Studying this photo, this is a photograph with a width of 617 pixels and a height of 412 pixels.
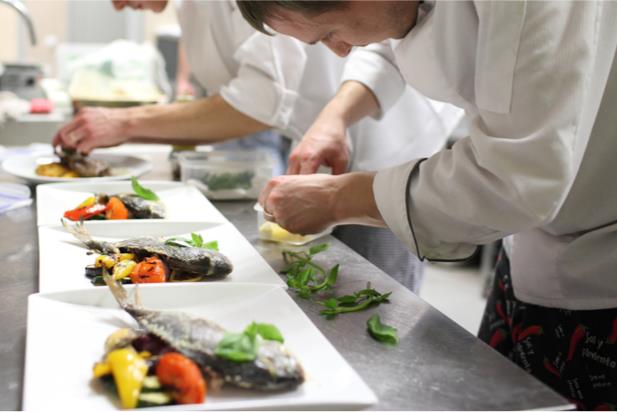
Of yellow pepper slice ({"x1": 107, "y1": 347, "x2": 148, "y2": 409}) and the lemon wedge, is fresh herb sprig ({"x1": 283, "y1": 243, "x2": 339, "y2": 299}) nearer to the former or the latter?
the lemon wedge

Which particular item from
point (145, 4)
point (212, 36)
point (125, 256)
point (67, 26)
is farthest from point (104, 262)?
point (67, 26)

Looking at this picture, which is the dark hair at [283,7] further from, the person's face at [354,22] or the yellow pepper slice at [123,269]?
the yellow pepper slice at [123,269]

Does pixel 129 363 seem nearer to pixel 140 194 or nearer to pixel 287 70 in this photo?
pixel 140 194

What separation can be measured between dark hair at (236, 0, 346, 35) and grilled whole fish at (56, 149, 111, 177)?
3.00ft

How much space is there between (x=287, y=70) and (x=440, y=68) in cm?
86

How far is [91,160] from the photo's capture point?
182 cm

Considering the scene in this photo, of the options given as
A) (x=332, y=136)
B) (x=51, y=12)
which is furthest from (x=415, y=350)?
(x=51, y=12)

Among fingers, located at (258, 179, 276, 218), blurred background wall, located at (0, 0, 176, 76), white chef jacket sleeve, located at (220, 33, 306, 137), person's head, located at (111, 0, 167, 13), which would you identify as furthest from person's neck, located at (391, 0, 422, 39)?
blurred background wall, located at (0, 0, 176, 76)

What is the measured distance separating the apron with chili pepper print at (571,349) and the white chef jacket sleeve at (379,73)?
59 cm

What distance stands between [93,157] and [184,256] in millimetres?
1007

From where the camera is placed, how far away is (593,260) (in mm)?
1099

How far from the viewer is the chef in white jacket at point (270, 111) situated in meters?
1.76

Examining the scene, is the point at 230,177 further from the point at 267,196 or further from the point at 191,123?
the point at 267,196

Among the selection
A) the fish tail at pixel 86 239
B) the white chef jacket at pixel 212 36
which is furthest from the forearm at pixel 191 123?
the fish tail at pixel 86 239
